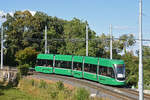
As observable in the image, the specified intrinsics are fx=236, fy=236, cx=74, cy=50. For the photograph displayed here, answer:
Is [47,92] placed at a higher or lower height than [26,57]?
lower

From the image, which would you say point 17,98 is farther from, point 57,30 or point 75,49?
point 57,30

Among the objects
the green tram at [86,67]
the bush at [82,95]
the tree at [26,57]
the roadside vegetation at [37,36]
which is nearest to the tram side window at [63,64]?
the green tram at [86,67]

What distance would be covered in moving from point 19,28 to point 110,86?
37.8 meters

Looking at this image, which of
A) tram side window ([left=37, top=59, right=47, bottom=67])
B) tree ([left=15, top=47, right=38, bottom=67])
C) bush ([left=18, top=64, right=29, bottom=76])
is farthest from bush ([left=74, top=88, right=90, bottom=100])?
tree ([left=15, top=47, right=38, bottom=67])

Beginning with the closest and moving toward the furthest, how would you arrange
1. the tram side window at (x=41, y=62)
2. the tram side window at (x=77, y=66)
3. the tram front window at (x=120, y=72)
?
the tram front window at (x=120, y=72)
the tram side window at (x=77, y=66)
the tram side window at (x=41, y=62)

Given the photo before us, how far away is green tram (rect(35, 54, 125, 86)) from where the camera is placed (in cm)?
2462

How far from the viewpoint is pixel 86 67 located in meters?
29.5

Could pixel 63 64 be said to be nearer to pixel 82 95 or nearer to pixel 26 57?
pixel 82 95

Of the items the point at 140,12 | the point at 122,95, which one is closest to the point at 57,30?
the point at 122,95

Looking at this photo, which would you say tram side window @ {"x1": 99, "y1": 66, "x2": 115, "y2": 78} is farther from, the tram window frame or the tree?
the tree

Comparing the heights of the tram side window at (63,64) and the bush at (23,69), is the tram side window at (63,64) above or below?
above

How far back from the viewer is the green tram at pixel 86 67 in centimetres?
2462

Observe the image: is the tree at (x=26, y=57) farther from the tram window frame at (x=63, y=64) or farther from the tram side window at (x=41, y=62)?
the tram window frame at (x=63, y=64)

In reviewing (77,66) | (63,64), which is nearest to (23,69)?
(63,64)
